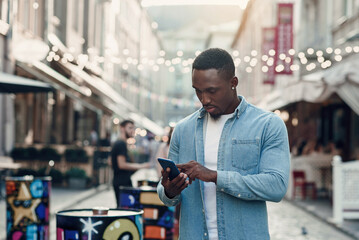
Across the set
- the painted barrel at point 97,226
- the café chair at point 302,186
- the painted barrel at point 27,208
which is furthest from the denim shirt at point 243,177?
the café chair at point 302,186

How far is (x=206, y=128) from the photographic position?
3.02 meters

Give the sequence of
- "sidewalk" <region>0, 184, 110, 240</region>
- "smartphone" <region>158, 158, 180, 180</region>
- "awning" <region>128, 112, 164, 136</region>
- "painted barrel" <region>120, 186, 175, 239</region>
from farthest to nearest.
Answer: "awning" <region>128, 112, 164, 136</region> < "sidewalk" <region>0, 184, 110, 240</region> < "painted barrel" <region>120, 186, 175, 239</region> < "smartphone" <region>158, 158, 180, 180</region>

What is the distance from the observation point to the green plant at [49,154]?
18.3 metres

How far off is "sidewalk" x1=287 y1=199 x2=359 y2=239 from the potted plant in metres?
5.96

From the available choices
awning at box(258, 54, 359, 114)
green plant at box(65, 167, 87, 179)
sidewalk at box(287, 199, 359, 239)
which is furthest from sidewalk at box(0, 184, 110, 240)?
awning at box(258, 54, 359, 114)

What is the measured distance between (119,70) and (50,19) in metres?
17.0

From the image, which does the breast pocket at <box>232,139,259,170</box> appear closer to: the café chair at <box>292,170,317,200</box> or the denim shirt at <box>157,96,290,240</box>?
the denim shirt at <box>157,96,290,240</box>

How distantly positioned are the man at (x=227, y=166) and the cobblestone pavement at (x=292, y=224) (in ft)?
17.9

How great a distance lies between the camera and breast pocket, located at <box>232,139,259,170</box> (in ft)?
9.39

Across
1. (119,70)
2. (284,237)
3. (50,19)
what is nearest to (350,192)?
(284,237)

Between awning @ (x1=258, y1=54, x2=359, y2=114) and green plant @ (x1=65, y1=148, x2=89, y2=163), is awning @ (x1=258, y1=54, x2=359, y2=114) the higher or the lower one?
the higher one

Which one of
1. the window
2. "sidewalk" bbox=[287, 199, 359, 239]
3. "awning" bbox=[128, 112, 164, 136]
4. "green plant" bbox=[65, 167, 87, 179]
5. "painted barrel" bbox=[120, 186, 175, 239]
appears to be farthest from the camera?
"awning" bbox=[128, 112, 164, 136]

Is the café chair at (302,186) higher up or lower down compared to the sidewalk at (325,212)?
higher up

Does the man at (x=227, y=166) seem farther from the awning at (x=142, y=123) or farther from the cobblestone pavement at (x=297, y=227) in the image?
the awning at (x=142, y=123)
